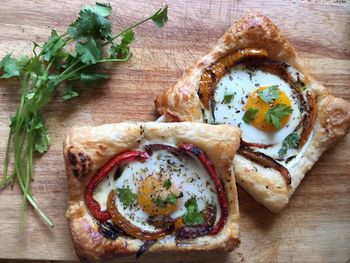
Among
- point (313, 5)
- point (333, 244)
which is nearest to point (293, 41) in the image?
point (313, 5)

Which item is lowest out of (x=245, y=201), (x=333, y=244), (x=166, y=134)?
(x=333, y=244)

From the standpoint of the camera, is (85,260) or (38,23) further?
(38,23)

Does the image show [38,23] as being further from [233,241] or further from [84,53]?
[233,241]

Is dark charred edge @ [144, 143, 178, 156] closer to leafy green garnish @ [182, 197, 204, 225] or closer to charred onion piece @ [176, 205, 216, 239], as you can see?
leafy green garnish @ [182, 197, 204, 225]

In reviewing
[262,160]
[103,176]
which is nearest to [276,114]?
[262,160]

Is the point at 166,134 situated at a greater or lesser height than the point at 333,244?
greater

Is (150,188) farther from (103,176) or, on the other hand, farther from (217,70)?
(217,70)

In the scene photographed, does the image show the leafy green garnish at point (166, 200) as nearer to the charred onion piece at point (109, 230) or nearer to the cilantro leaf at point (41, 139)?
the charred onion piece at point (109, 230)
